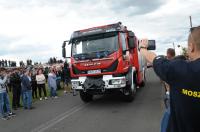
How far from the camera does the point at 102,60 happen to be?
39.6ft

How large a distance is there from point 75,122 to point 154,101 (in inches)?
165

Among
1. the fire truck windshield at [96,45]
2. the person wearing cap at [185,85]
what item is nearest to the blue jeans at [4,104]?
the fire truck windshield at [96,45]

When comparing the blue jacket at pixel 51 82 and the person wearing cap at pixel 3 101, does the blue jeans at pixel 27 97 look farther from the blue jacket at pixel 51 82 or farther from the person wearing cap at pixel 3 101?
the blue jacket at pixel 51 82

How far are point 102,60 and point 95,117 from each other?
100 inches

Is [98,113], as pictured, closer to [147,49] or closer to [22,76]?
[22,76]

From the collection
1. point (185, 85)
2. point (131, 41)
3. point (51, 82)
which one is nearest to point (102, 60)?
point (131, 41)

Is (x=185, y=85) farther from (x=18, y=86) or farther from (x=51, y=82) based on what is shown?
(x=51, y=82)

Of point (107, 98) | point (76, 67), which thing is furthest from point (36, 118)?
point (107, 98)

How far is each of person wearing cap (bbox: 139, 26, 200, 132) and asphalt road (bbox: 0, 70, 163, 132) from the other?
555 centimetres

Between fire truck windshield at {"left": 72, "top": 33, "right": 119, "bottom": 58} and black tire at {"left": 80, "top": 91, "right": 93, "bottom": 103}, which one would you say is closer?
fire truck windshield at {"left": 72, "top": 33, "right": 119, "bottom": 58}

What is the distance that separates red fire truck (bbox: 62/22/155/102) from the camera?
1203 cm

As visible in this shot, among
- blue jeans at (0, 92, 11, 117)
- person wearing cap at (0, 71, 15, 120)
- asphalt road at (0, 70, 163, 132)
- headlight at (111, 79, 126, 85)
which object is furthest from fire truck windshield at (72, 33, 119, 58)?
blue jeans at (0, 92, 11, 117)

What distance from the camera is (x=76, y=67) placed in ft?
41.7

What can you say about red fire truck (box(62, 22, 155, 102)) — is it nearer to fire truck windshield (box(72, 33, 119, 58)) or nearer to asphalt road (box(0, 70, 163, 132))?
fire truck windshield (box(72, 33, 119, 58))
